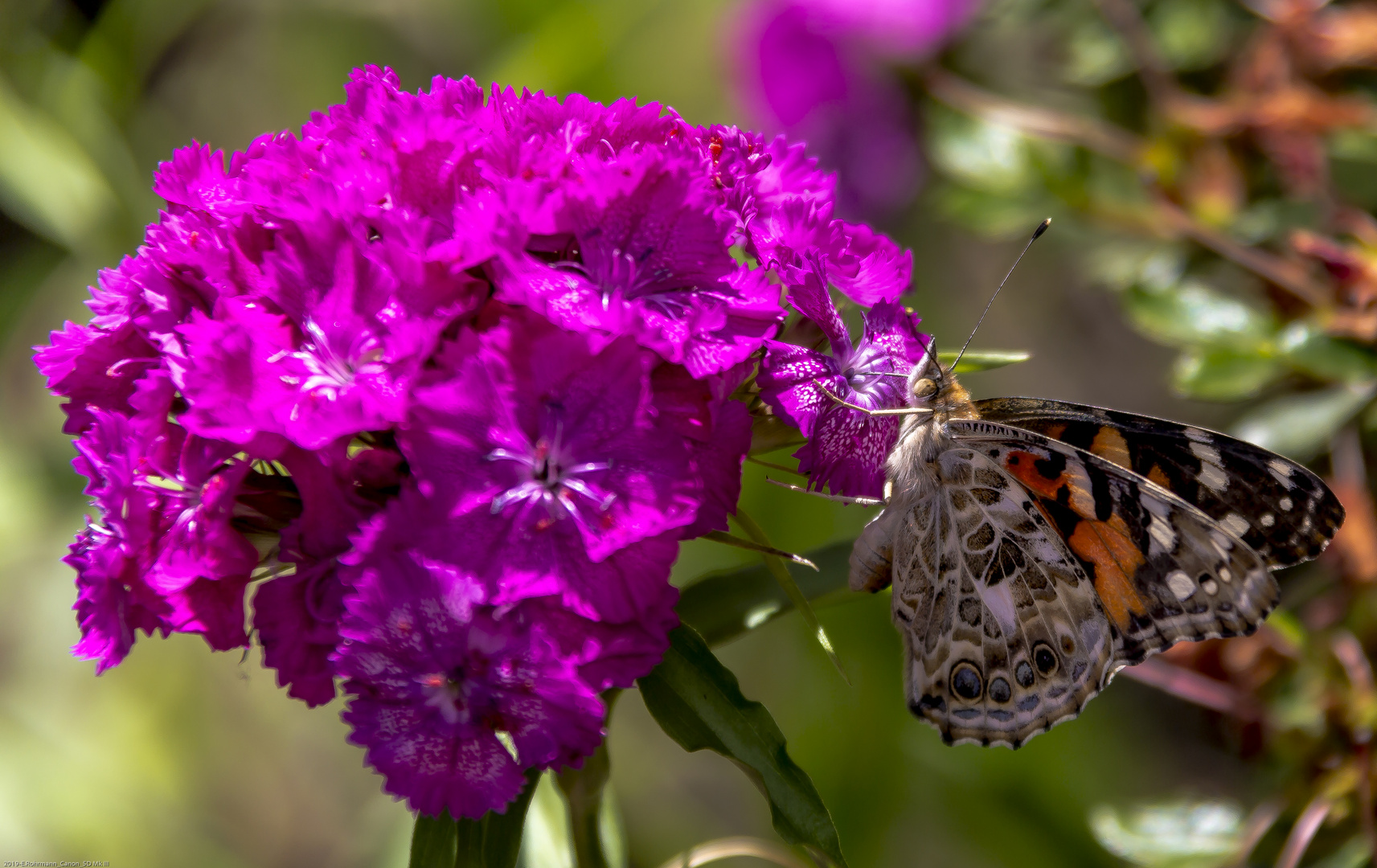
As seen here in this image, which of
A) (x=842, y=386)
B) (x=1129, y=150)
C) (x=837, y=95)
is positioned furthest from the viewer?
(x=837, y=95)

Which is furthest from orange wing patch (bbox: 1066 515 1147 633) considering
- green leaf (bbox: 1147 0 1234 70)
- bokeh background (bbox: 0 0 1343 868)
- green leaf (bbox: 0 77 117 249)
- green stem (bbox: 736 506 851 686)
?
green leaf (bbox: 0 77 117 249)

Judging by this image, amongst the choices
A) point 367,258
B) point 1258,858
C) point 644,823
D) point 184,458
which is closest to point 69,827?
point 644,823

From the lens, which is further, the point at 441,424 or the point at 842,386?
the point at 842,386

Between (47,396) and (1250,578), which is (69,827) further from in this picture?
(1250,578)

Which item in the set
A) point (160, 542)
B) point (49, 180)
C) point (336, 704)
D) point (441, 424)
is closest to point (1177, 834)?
point (441, 424)

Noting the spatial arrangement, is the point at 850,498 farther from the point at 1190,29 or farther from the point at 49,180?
the point at 49,180

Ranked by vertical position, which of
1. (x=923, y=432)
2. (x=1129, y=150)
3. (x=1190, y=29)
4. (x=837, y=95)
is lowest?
(x=923, y=432)
